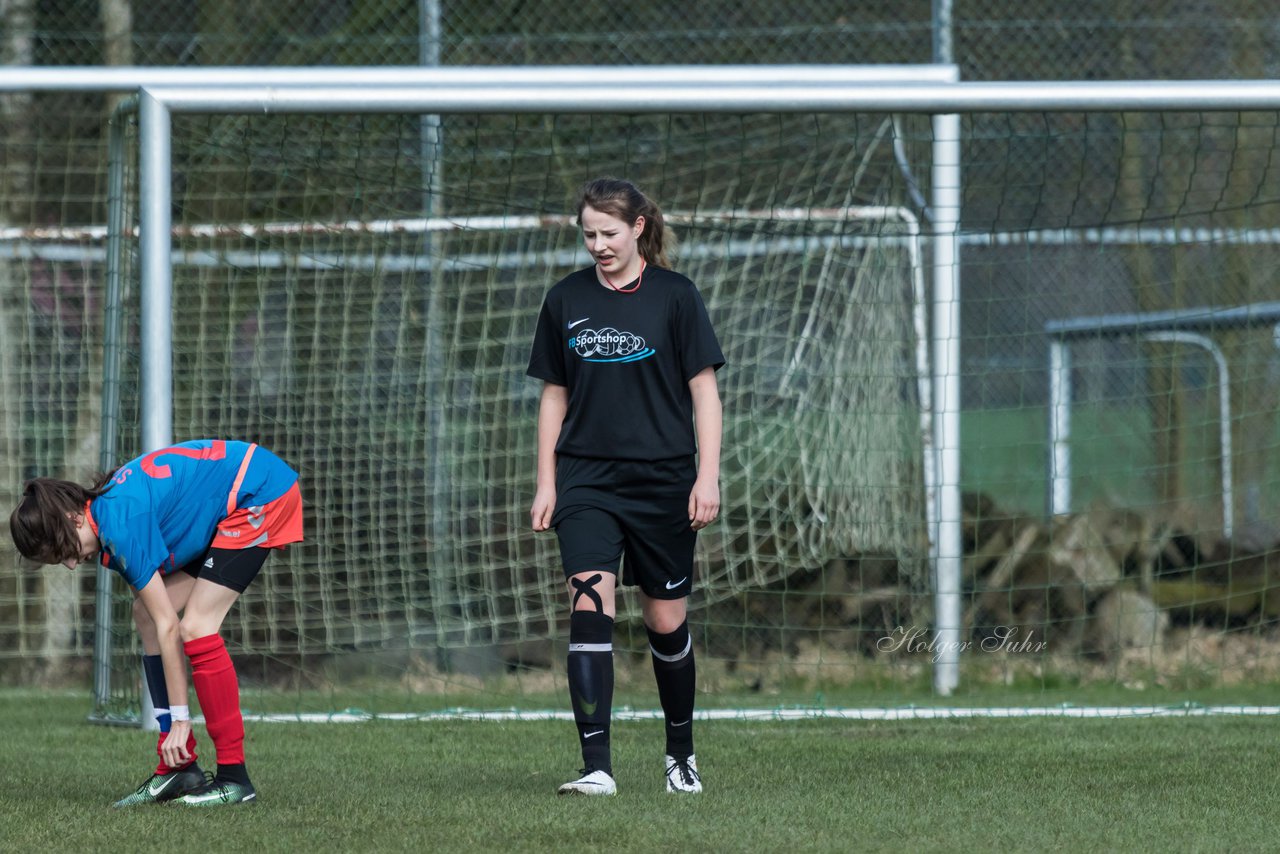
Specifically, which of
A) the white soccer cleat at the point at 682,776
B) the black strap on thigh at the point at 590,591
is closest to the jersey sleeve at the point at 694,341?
the black strap on thigh at the point at 590,591

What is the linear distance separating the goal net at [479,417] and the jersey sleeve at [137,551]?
10.1ft

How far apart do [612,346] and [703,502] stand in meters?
0.51

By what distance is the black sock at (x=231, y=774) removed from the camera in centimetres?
442

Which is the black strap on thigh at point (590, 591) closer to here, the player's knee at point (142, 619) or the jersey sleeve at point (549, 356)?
the jersey sleeve at point (549, 356)

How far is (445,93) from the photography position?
6137 millimetres

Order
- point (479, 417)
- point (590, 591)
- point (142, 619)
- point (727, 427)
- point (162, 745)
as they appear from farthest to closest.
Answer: point (727, 427) → point (479, 417) → point (142, 619) → point (590, 591) → point (162, 745)

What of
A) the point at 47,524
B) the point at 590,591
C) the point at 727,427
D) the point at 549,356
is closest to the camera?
the point at 47,524

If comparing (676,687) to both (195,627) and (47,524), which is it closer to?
(195,627)

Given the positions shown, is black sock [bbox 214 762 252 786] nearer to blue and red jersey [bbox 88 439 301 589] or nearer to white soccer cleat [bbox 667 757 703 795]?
blue and red jersey [bbox 88 439 301 589]

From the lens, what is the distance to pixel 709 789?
4637 mm

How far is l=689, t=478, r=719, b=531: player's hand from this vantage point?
4371 mm

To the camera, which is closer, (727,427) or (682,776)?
(682,776)

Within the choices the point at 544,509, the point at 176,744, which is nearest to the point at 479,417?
the point at 544,509

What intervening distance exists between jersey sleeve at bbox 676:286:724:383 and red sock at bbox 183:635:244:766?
1.52 metres
